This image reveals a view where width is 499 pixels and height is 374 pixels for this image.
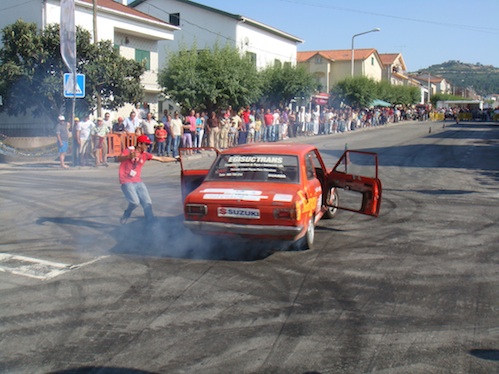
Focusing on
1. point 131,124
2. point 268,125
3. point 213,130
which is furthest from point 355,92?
point 131,124

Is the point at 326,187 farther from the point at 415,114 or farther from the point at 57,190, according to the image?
the point at 415,114

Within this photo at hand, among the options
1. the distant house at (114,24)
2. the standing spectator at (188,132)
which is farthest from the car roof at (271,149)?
the distant house at (114,24)

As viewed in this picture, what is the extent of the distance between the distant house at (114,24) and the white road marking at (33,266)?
63.9 feet

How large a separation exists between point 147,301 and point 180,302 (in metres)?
0.33

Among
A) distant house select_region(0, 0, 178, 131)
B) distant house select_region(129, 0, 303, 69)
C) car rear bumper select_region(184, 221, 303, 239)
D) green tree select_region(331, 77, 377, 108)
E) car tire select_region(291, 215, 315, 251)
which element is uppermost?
distant house select_region(129, 0, 303, 69)

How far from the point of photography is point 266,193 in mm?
6973

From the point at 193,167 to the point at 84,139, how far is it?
3491 millimetres

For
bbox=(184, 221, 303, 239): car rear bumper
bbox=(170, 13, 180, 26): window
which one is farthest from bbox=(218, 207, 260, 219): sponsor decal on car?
bbox=(170, 13, 180, 26): window

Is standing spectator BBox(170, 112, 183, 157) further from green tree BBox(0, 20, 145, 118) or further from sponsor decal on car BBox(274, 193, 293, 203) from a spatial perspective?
sponsor decal on car BBox(274, 193, 293, 203)

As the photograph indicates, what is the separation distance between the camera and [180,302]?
5.53 m

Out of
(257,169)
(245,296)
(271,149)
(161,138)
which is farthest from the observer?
(161,138)

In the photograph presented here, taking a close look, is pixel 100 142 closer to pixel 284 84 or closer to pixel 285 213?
pixel 285 213

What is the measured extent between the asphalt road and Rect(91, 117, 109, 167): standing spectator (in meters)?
7.24

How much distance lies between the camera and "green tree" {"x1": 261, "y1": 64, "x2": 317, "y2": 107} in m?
35.7
